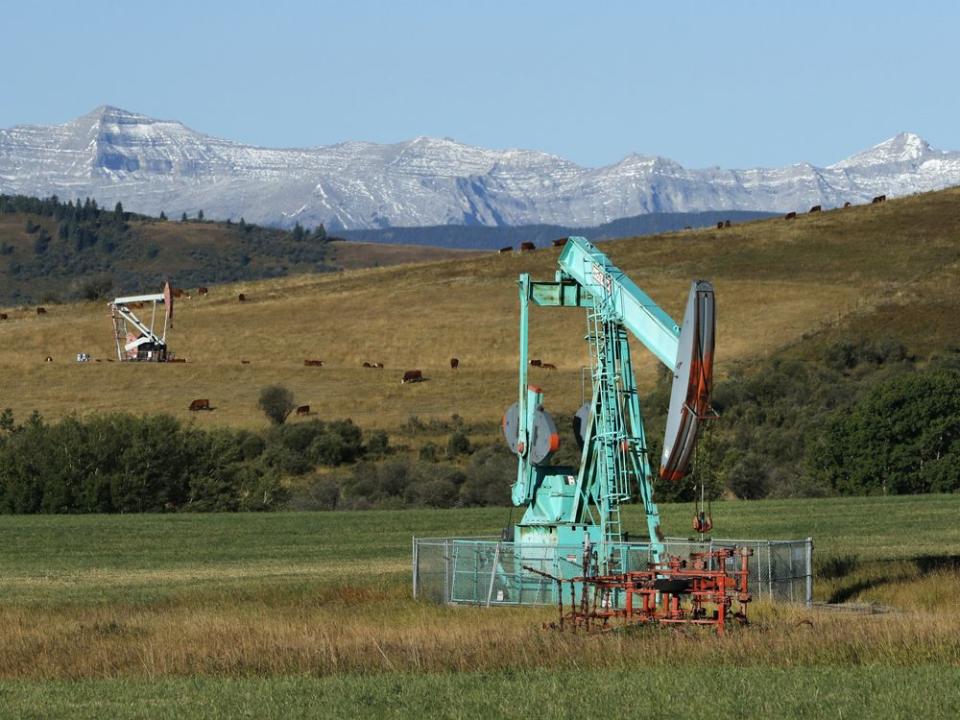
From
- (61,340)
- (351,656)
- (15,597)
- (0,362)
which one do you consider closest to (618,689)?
(351,656)

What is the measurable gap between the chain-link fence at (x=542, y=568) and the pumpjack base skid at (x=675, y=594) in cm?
253

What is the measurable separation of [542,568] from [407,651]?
26.6 feet

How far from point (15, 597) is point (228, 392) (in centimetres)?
5998

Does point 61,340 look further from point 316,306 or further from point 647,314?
point 647,314

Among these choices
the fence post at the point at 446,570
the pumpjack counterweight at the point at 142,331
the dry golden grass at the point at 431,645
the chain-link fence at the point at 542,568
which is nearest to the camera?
the dry golden grass at the point at 431,645

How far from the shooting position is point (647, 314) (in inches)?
1247

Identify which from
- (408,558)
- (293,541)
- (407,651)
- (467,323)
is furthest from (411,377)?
(407,651)

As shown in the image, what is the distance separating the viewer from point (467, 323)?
11162 centimetres

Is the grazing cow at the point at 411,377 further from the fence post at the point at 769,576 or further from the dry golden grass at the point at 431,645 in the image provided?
the dry golden grass at the point at 431,645

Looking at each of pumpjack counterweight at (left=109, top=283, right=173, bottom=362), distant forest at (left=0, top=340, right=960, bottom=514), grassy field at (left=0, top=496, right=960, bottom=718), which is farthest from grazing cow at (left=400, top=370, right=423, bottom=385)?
grassy field at (left=0, top=496, right=960, bottom=718)

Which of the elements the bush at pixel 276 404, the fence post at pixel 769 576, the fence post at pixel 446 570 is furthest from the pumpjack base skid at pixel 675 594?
the bush at pixel 276 404

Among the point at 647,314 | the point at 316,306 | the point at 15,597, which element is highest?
the point at 316,306

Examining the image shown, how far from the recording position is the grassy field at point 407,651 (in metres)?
19.2

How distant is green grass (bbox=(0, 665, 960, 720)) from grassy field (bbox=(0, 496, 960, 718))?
42 millimetres
